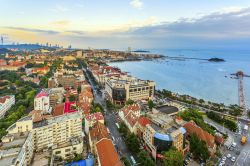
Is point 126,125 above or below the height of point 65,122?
below

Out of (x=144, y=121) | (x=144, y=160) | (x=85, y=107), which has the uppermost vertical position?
(x=144, y=121)

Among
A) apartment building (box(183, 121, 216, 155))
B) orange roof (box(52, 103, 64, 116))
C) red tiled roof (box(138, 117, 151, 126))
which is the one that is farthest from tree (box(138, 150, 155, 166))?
orange roof (box(52, 103, 64, 116))

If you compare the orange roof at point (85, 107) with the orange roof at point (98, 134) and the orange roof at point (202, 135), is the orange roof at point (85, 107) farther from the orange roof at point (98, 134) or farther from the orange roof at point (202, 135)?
the orange roof at point (202, 135)

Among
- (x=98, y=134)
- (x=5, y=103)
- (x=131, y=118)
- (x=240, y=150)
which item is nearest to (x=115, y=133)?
(x=131, y=118)

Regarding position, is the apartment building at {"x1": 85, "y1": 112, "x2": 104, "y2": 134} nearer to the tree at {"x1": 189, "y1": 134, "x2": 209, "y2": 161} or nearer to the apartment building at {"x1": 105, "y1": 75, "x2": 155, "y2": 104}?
the tree at {"x1": 189, "y1": 134, "x2": 209, "y2": 161}

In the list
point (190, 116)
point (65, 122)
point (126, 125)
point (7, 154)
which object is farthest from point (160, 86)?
point (7, 154)

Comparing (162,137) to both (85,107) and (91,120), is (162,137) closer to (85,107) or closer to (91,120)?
(91,120)

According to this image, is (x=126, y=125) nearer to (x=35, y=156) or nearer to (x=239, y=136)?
(x=35, y=156)
